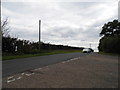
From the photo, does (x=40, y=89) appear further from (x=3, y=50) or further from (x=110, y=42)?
(x=110, y=42)

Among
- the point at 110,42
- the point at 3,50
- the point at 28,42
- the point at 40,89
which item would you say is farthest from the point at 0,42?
the point at 110,42

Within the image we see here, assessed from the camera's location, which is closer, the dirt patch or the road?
the dirt patch

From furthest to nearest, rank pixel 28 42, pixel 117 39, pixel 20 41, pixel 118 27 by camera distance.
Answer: pixel 118 27 → pixel 117 39 → pixel 28 42 → pixel 20 41

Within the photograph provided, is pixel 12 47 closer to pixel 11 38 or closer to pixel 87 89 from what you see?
pixel 11 38

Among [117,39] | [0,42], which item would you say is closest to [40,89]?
[0,42]

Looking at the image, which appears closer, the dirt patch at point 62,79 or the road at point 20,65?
the dirt patch at point 62,79

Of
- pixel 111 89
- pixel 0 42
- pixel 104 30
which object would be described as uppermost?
pixel 104 30

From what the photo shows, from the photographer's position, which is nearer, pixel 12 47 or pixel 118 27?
pixel 12 47

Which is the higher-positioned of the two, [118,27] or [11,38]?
[118,27]

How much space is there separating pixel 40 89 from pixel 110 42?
44179 millimetres

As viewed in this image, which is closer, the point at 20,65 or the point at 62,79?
the point at 62,79

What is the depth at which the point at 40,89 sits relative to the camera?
6.64 metres

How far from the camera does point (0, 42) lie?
1190 inches

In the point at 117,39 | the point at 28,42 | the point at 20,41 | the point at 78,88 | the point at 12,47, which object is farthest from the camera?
Answer: the point at 117,39
